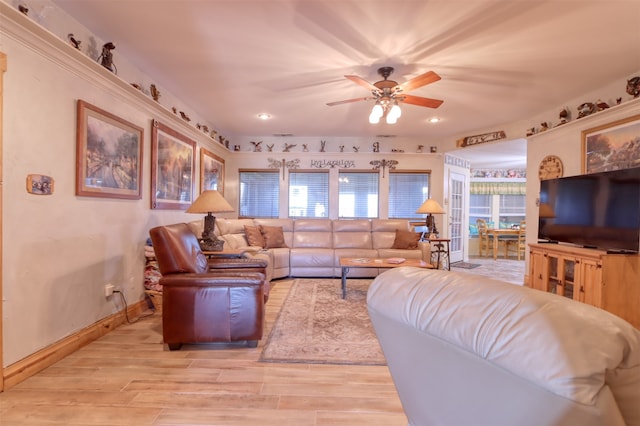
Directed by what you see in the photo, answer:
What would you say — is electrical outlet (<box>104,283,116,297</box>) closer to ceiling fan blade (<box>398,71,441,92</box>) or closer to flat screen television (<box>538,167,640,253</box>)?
ceiling fan blade (<box>398,71,441,92</box>)

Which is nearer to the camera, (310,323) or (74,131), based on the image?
(74,131)

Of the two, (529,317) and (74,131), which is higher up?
(74,131)

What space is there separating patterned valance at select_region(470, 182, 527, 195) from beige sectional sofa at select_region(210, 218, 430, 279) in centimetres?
383

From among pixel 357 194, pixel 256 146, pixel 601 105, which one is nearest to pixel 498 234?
pixel 357 194

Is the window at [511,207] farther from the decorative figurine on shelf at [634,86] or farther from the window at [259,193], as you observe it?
the window at [259,193]

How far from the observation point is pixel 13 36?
Answer: 1837mm

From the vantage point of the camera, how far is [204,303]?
2.32 metres

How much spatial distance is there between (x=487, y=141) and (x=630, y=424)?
5596 millimetres

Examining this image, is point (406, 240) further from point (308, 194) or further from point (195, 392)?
point (195, 392)

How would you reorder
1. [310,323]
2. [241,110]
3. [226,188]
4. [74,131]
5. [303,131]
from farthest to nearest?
1. [226,188]
2. [303,131]
3. [241,110]
4. [310,323]
5. [74,131]

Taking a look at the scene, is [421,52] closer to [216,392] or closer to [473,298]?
[473,298]

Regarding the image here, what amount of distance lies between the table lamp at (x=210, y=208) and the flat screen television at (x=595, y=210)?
3.92 metres

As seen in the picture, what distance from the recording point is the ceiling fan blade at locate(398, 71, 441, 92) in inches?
100.0

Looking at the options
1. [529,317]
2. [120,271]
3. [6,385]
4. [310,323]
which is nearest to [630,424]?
[529,317]
